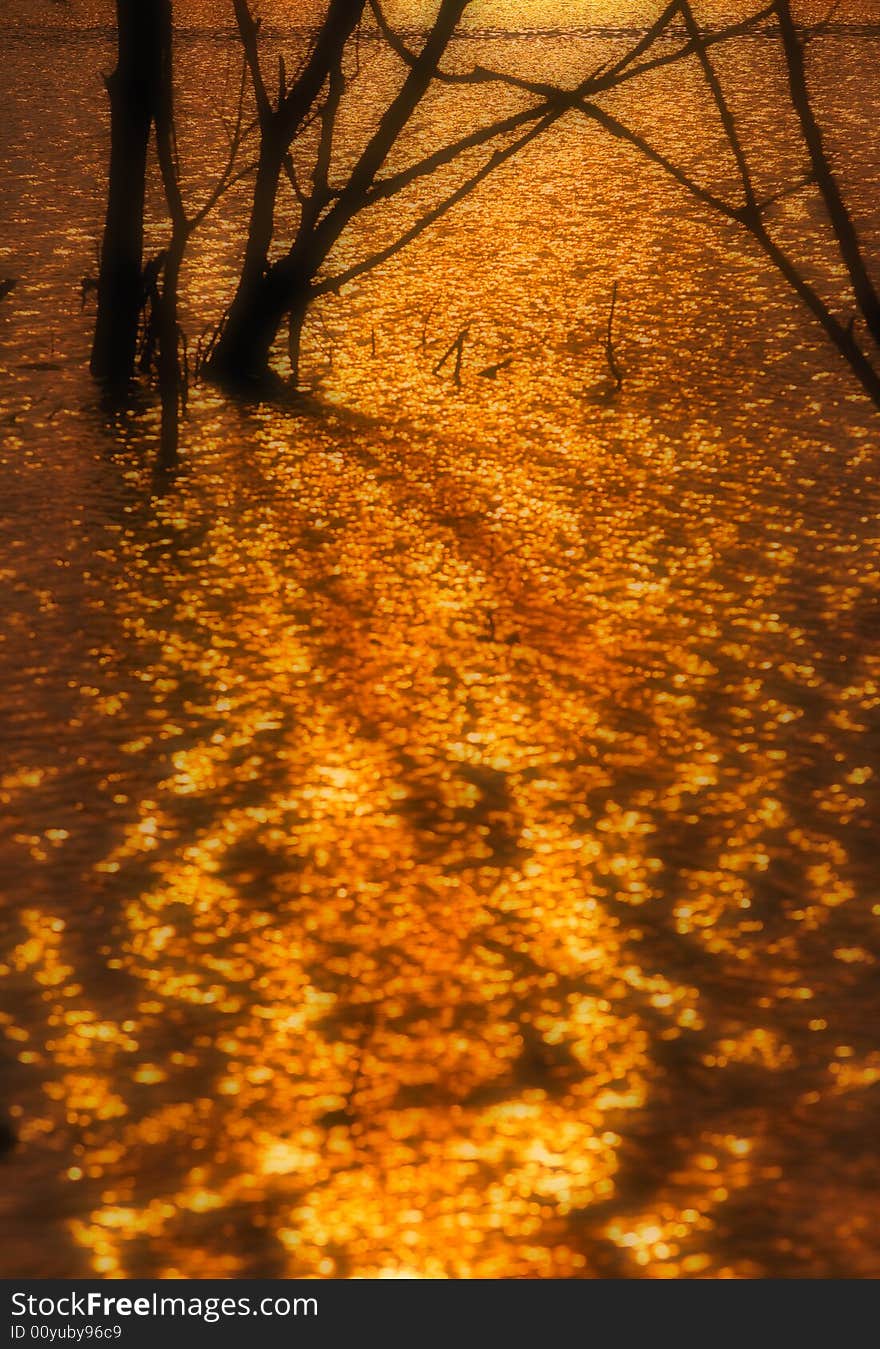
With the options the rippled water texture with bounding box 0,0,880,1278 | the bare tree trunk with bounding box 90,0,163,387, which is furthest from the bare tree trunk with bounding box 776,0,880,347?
the bare tree trunk with bounding box 90,0,163,387

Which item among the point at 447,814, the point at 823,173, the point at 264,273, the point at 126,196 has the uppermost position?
the point at 823,173

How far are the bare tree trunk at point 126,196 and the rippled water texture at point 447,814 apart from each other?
100mm

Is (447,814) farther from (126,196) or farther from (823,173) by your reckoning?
(126,196)

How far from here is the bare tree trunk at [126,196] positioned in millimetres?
3254

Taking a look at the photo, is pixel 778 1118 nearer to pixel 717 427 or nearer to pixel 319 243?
pixel 717 427

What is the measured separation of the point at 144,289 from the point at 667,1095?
2.27m

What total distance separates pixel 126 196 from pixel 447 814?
5.97 ft

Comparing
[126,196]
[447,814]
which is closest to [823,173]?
[447,814]

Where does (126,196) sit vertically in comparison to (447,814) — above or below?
above

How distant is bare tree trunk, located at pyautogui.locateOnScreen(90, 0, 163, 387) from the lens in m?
3.25

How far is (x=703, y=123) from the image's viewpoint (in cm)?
641

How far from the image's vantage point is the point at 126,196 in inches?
133

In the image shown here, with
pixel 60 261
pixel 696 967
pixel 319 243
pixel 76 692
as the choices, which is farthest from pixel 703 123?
pixel 696 967

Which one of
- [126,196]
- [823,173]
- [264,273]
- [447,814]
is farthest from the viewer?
[264,273]
